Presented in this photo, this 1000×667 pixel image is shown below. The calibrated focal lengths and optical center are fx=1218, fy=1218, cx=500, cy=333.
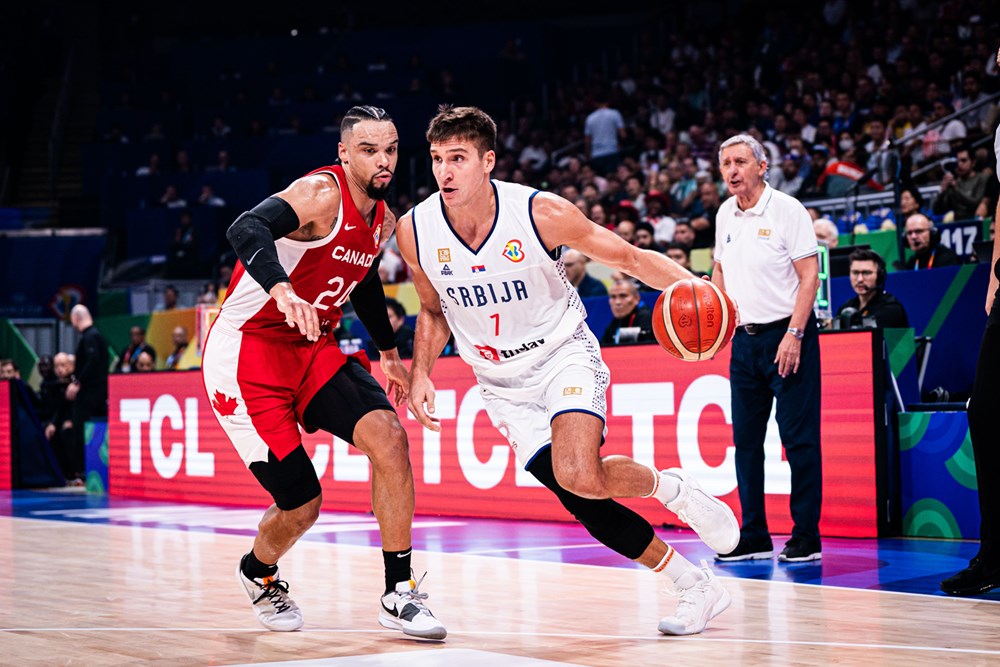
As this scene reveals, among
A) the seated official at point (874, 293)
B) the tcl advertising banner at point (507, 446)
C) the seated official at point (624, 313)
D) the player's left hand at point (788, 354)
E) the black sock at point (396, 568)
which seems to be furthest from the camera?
the seated official at point (624, 313)

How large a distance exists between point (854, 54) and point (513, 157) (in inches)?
243

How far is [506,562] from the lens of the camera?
6.82 meters

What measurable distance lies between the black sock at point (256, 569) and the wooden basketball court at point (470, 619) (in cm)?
21

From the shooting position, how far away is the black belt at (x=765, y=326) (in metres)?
6.69

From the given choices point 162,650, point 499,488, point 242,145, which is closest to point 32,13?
point 242,145

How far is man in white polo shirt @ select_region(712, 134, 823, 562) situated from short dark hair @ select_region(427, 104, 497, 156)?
2.31 meters

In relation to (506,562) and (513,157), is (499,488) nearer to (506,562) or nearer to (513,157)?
(506,562)

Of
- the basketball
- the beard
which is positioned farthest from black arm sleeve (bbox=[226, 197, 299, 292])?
the basketball

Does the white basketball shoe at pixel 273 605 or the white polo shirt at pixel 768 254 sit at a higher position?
the white polo shirt at pixel 768 254

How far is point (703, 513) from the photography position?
475 cm

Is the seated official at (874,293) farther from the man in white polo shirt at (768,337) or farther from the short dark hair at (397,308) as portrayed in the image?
the short dark hair at (397,308)

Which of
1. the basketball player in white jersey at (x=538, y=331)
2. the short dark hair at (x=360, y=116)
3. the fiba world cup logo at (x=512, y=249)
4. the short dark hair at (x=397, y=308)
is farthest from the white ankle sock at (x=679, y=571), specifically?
the short dark hair at (x=397, y=308)

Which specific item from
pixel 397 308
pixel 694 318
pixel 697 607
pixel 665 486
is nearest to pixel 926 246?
pixel 397 308

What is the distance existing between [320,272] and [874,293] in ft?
16.3
